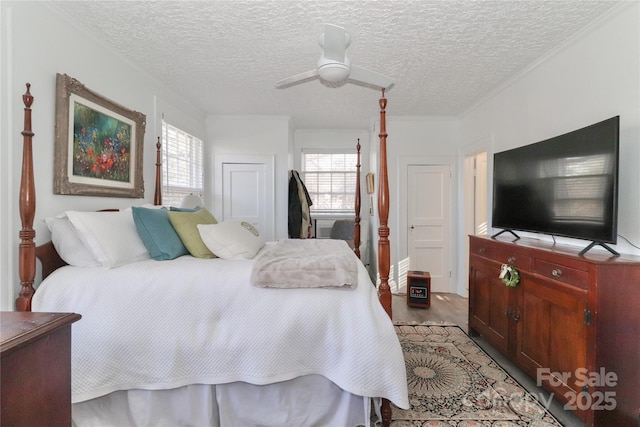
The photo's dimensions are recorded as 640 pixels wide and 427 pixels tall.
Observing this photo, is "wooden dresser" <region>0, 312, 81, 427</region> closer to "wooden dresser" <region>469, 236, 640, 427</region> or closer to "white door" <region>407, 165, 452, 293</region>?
"wooden dresser" <region>469, 236, 640, 427</region>

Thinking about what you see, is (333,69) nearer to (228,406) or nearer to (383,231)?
(383,231)

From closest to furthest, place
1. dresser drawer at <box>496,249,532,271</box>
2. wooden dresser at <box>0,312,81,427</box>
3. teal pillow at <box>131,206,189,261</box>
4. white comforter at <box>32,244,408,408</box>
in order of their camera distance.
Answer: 1. wooden dresser at <box>0,312,81,427</box>
2. white comforter at <box>32,244,408,408</box>
3. teal pillow at <box>131,206,189,261</box>
4. dresser drawer at <box>496,249,532,271</box>

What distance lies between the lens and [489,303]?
2.50m

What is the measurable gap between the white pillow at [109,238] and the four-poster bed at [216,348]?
183 mm

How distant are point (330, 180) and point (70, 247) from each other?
13.2 ft

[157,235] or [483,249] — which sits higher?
[157,235]

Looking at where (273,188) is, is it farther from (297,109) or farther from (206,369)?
(206,369)

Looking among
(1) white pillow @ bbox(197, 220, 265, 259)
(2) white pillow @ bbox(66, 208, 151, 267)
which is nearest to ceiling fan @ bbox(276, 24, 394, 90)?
(1) white pillow @ bbox(197, 220, 265, 259)

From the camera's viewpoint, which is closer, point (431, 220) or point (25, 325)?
point (25, 325)

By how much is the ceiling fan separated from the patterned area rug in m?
2.02

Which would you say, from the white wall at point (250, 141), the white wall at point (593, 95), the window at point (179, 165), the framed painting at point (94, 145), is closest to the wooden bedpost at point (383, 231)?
the white wall at point (593, 95)

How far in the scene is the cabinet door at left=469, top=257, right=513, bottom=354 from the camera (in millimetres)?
2295

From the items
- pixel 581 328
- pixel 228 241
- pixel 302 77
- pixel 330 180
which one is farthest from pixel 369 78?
pixel 330 180

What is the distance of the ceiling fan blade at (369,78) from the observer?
5.87 ft
